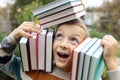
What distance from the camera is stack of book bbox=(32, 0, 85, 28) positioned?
1.90 m

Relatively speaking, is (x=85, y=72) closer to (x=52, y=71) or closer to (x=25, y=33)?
(x=52, y=71)

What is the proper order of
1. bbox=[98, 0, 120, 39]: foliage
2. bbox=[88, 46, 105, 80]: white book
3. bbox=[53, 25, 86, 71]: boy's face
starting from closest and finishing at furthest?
bbox=[88, 46, 105, 80]: white book, bbox=[53, 25, 86, 71]: boy's face, bbox=[98, 0, 120, 39]: foliage

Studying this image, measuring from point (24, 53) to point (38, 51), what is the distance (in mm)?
75

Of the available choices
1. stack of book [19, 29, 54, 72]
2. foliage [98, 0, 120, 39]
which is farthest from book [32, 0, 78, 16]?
foliage [98, 0, 120, 39]

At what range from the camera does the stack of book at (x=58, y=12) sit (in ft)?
6.23

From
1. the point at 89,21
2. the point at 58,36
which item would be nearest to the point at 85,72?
the point at 58,36

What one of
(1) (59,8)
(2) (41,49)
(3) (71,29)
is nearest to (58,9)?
(1) (59,8)

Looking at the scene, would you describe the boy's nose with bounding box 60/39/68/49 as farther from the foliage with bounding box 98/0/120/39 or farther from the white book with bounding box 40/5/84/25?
the foliage with bounding box 98/0/120/39

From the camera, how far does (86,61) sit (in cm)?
180

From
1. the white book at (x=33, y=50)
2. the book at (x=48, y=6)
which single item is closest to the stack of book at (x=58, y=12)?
the book at (x=48, y=6)

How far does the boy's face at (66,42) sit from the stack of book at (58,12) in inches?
2.4

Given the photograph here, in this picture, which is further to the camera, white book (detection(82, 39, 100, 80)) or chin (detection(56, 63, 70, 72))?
chin (detection(56, 63, 70, 72))

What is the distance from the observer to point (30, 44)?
76.2 inches

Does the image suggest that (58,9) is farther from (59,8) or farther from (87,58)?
(87,58)
